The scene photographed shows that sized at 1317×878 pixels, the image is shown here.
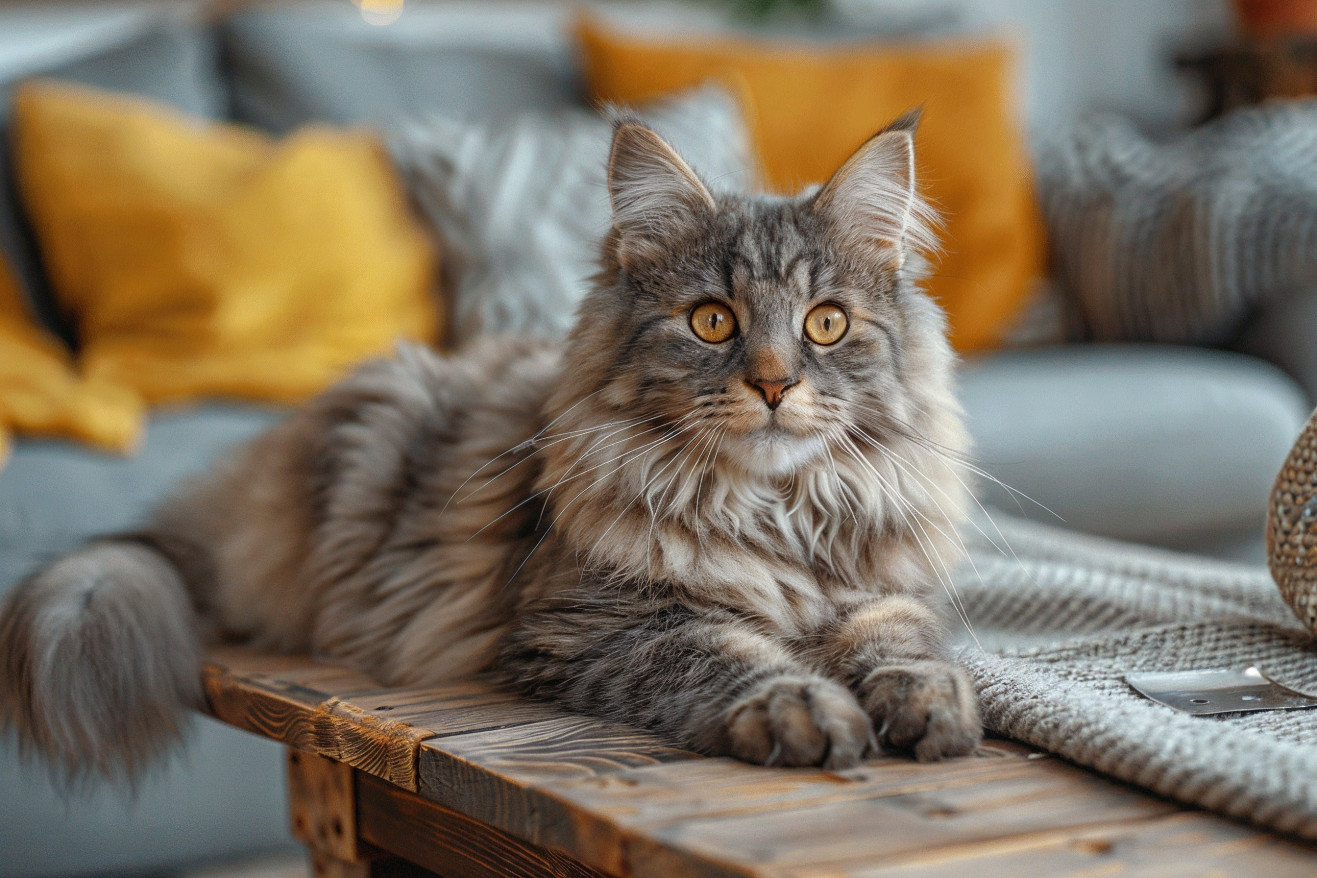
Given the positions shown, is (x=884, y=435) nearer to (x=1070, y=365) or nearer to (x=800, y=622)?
(x=800, y=622)

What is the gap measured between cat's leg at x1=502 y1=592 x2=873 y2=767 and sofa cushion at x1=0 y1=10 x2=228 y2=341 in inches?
67.6

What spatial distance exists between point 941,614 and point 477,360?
77 cm

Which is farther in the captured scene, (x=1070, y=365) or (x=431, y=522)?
(x=1070, y=365)

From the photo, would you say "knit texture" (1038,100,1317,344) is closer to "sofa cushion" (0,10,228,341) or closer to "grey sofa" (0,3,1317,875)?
"grey sofa" (0,3,1317,875)

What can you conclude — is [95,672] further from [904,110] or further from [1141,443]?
[904,110]

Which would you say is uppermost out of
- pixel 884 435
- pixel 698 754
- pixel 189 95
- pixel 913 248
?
pixel 189 95

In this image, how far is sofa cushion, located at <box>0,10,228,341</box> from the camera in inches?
94.3

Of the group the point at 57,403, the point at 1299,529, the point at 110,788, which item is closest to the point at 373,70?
the point at 57,403

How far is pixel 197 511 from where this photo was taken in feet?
5.57

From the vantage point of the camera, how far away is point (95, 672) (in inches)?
49.2

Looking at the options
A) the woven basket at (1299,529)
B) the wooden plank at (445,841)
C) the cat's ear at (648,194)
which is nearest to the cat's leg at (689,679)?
the wooden plank at (445,841)

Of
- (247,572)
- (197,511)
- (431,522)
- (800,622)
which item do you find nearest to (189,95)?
(197,511)

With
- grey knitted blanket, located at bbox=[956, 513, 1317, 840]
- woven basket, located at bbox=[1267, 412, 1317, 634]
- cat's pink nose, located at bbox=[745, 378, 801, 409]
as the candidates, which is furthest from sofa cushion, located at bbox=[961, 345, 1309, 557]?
cat's pink nose, located at bbox=[745, 378, 801, 409]

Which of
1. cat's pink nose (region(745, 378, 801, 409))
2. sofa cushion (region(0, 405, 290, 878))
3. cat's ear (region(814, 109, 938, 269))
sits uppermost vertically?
cat's ear (region(814, 109, 938, 269))
